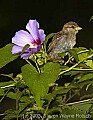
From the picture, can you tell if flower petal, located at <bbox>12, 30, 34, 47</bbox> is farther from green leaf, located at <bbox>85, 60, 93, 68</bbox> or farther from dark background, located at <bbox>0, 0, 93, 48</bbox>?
dark background, located at <bbox>0, 0, 93, 48</bbox>

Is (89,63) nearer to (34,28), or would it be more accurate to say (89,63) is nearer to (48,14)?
(34,28)

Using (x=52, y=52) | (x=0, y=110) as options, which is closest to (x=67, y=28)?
(x=52, y=52)

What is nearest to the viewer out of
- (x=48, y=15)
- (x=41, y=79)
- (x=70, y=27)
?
(x=41, y=79)

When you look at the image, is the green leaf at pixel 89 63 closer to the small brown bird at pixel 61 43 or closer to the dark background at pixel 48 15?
the small brown bird at pixel 61 43

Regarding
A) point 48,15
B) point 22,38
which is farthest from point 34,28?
point 48,15

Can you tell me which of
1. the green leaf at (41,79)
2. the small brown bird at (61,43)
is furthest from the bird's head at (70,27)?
the green leaf at (41,79)

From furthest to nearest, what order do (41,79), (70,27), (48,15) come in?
(48,15) → (70,27) → (41,79)

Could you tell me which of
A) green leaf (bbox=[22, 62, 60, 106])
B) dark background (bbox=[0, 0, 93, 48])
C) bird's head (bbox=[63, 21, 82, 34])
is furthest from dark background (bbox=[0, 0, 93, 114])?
green leaf (bbox=[22, 62, 60, 106])

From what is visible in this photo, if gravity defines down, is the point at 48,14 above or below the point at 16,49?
above
